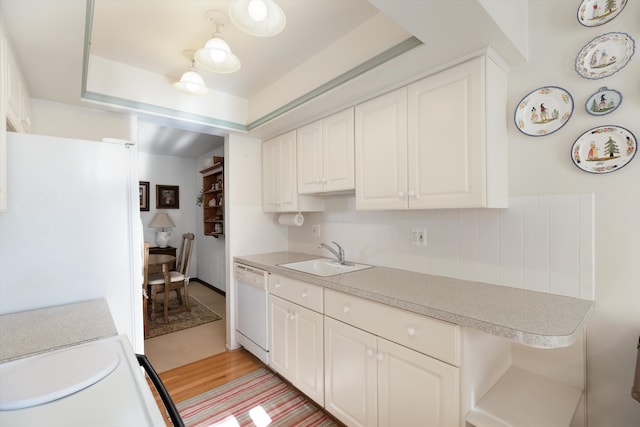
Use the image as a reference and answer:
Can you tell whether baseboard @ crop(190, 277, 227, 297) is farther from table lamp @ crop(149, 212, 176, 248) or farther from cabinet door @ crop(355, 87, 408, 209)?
cabinet door @ crop(355, 87, 408, 209)

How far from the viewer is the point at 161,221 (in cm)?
509

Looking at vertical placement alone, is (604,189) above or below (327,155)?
below

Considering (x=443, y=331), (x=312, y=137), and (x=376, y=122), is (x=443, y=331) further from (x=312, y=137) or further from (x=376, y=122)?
(x=312, y=137)

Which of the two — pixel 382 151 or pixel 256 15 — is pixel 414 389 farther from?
pixel 256 15

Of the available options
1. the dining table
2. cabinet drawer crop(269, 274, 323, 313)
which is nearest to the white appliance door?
cabinet drawer crop(269, 274, 323, 313)

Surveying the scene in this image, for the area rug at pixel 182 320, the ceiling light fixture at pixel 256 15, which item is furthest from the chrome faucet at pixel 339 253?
the area rug at pixel 182 320

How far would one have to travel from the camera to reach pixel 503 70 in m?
1.52

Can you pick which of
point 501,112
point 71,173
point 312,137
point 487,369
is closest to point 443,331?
point 487,369

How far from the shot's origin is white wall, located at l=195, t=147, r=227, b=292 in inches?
189

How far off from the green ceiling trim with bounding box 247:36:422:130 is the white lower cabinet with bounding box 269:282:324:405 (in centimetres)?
143

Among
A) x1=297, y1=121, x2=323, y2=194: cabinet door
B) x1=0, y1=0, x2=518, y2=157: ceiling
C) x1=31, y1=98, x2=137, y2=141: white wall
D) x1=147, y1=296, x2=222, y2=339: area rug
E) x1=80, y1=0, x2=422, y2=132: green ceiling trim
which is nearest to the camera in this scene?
x1=0, y1=0, x2=518, y2=157: ceiling

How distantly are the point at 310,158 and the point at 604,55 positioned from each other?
5.73 feet

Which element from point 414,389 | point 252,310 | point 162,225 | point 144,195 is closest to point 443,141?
point 414,389

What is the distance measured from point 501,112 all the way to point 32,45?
2283mm
